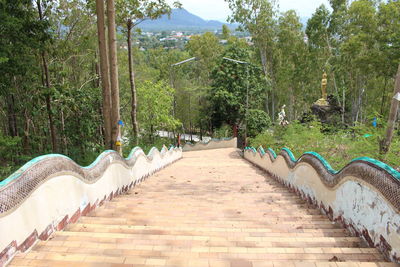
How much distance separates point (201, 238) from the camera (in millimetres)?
2908

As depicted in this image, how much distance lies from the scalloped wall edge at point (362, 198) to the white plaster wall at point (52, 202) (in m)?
3.12

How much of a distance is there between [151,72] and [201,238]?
1085 inches

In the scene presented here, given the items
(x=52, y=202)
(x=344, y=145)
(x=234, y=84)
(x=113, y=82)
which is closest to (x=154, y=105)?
(x=234, y=84)

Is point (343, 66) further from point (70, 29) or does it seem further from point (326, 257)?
point (326, 257)

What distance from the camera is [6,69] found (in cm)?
816

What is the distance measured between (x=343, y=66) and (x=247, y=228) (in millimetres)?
21361

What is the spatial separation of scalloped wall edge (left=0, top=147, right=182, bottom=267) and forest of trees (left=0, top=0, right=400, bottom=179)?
110 inches

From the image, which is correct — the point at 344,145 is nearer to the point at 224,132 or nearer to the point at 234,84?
the point at 234,84

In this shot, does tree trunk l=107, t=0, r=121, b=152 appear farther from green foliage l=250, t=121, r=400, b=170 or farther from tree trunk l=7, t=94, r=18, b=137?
tree trunk l=7, t=94, r=18, b=137

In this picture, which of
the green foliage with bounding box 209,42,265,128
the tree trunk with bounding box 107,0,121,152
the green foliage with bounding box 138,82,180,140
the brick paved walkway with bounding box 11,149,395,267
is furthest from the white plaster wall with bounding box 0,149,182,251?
the green foliage with bounding box 209,42,265,128

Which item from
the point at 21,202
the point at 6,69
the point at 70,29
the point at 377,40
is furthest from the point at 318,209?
the point at 377,40

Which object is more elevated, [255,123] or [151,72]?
[151,72]

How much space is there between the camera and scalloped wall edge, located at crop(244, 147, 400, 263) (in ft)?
8.69

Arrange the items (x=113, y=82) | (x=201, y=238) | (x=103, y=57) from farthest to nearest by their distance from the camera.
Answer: (x=113, y=82)
(x=103, y=57)
(x=201, y=238)
